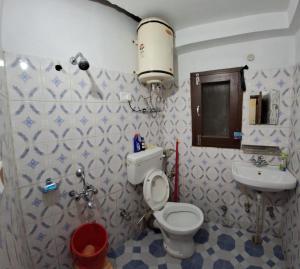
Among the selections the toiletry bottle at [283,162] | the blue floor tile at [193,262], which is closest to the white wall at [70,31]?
the toiletry bottle at [283,162]

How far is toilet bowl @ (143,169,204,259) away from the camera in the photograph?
1.46 m

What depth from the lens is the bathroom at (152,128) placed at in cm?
111

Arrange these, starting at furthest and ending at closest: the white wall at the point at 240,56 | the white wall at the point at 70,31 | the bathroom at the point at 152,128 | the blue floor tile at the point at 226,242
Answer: the blue floor tile at the point at 226,242 < the white wall at the point at 240,56 < the bathroom at the point at 152,128 < the white wall at the point at 70,31

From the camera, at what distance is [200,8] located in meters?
1.41

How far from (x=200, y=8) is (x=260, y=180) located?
1.57 m

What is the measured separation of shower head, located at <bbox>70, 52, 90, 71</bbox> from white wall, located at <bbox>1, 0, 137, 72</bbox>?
0.07m

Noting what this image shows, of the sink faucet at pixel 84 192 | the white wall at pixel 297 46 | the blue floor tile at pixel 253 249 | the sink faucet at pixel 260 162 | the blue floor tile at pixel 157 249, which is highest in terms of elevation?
the white wall at pixel 297 46

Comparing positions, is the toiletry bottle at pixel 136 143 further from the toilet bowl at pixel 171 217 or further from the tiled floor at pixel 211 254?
the tiled floor at pixel 211 254

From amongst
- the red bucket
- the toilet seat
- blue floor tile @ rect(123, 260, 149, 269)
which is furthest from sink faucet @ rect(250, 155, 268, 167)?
the red bucket

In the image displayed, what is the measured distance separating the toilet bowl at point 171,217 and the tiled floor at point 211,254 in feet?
0.29

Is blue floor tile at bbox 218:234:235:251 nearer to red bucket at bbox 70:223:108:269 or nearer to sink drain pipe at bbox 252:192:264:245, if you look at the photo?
sink drain pipe at bbox 252:192:264:245

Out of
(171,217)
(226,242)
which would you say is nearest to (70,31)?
(171,217)

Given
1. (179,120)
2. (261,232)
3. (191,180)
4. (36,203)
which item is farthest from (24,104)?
(261,232)

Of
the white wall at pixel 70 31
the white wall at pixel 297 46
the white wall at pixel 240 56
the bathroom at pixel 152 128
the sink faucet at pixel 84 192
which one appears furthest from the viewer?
the white wall at pixel 240 56
